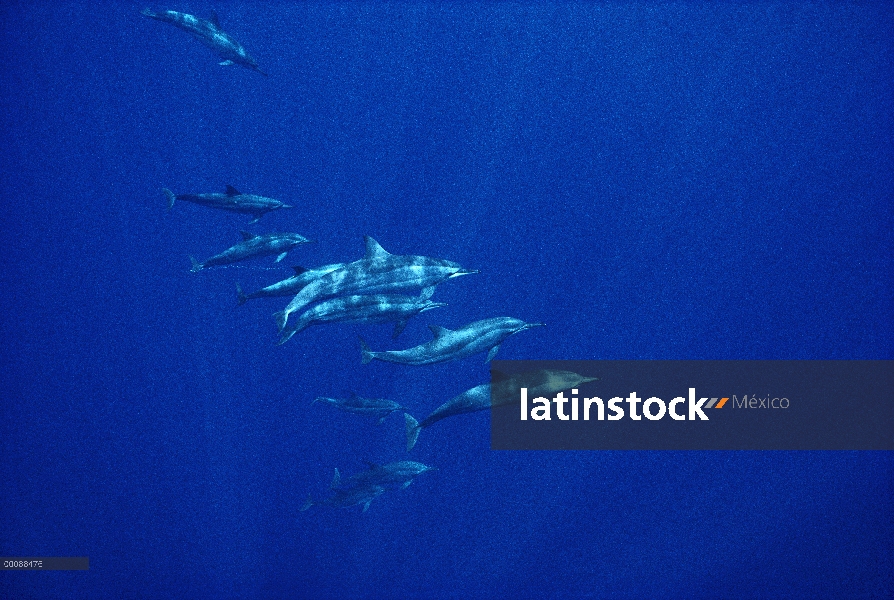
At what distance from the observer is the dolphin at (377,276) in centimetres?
473

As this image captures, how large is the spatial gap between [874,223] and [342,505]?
15239 mm

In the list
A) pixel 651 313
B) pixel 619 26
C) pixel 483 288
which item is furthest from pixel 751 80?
pixel 483 288

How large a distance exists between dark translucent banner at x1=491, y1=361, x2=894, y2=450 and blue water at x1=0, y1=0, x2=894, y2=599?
1.11 metres

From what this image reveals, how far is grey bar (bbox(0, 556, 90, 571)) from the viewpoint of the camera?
9.09m

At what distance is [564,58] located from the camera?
1680cm

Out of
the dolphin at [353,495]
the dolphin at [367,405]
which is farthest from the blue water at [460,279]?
the dolphin at [367,405]

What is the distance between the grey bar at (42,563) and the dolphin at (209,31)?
826 centimetres

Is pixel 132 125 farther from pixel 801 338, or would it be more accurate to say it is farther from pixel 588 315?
pixel 801 338

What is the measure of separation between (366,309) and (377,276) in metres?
0.30

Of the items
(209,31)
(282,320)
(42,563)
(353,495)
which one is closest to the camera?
(282,320)

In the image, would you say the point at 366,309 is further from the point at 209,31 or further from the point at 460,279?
the point at 460,279

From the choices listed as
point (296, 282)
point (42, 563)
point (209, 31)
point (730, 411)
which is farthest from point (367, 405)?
point (730, 411)

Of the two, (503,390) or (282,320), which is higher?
(282,320)

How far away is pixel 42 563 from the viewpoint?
9.66m
